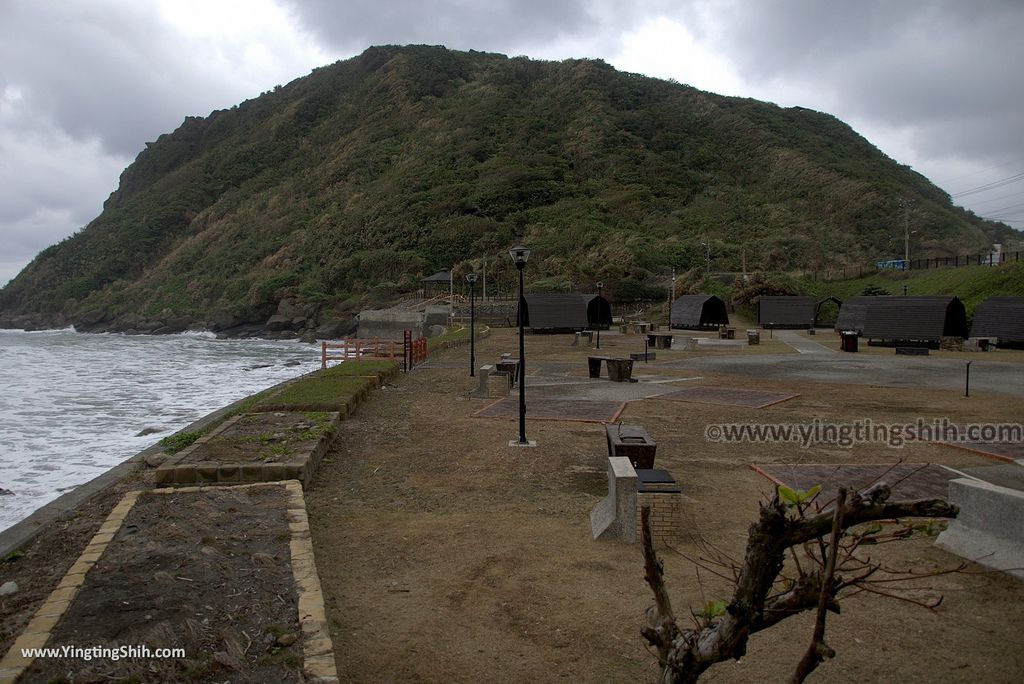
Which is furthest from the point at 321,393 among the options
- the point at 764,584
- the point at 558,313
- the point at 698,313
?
the point at 698,313

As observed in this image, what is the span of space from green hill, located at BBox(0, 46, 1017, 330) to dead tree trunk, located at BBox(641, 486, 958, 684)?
180 feet

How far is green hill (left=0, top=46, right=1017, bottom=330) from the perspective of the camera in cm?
7212

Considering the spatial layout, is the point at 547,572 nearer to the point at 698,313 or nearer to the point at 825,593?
the point at 825,593

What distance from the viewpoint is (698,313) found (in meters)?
42.5

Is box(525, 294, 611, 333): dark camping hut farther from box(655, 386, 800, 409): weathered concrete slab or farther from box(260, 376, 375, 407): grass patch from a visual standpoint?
box(260, 376, 375, 407): grass patch

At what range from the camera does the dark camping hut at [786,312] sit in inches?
1687

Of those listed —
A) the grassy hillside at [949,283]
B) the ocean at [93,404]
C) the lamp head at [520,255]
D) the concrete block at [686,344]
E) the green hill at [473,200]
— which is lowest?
the ocean at [93,404]

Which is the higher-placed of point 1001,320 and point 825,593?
point 1001,320

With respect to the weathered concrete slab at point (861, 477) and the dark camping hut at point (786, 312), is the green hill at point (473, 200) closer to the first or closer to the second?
the dark camping hut at point (786, 312)

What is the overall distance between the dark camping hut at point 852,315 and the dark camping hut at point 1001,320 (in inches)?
229

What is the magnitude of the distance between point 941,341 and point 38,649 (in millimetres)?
30999

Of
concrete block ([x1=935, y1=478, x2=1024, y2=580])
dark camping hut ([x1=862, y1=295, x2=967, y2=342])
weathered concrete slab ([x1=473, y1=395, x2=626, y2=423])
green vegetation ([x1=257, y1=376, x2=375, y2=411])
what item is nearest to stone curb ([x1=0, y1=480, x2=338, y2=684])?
concrete block ([x1=935, y1=478, x2=1024, y2=580])

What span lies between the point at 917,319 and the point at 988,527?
26414 mm

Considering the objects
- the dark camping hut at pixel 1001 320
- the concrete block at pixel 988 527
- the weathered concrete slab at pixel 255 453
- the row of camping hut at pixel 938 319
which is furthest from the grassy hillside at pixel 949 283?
the weathered concrete slab at pixel 255 453
